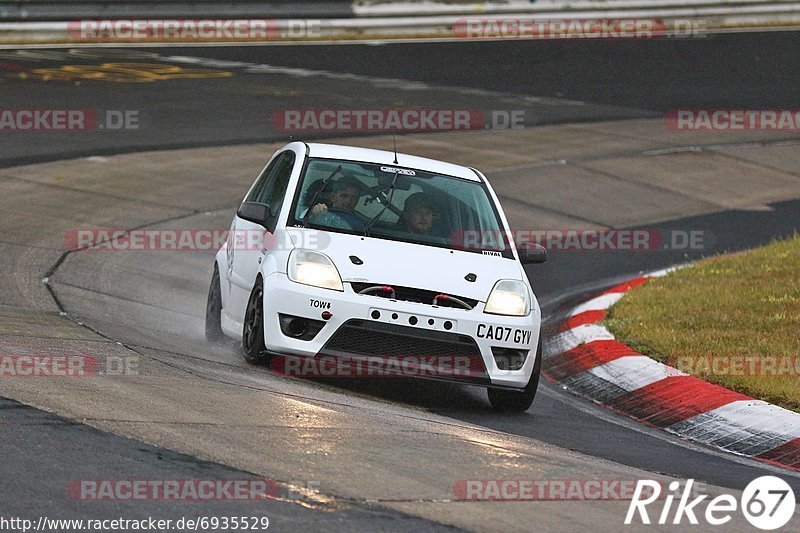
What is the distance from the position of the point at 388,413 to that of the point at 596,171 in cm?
1119

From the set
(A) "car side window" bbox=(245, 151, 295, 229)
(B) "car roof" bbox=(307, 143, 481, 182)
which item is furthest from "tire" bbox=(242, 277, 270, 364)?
(B) "car roof" bbox=(307, 143, 481, 182)

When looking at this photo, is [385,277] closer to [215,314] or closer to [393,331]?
[393,331]

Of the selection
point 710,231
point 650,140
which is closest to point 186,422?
point 710,231

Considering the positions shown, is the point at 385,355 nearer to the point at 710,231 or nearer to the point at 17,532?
the point at 17,532

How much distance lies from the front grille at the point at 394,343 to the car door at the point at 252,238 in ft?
3.24
